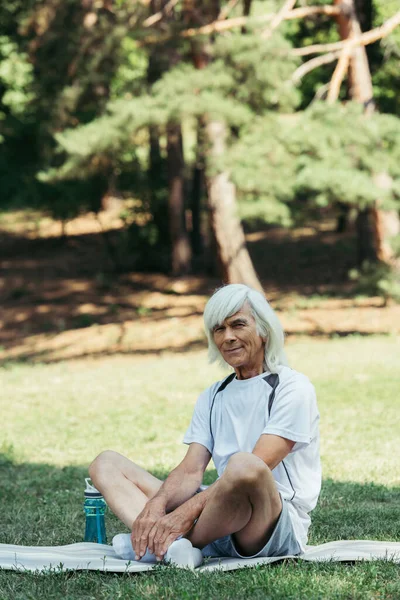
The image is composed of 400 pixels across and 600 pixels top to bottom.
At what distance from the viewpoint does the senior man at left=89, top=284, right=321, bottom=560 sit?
13.0ft

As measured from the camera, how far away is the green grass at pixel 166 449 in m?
3.82

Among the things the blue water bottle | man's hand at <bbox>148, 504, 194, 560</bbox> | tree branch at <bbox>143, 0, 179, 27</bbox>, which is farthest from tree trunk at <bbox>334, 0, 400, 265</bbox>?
man's hand at <bbox>148, 504, 194, 560</bbox>

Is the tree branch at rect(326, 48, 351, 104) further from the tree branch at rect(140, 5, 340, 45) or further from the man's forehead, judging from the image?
the man's forehead

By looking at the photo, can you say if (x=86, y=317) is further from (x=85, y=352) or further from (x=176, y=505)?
(x=176, y=505)

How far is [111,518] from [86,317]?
1584cm

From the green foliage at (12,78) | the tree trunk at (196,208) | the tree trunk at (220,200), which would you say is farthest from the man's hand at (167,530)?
the green foliage at (12,78)

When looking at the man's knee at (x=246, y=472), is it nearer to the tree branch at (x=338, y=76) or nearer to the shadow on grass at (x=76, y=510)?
the shadow on grass at (x=76, y=510)

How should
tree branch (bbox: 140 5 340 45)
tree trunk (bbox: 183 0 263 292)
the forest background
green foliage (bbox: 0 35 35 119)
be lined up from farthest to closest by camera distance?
green foliage (bbox: 0 35 35 119), tree trunk (bbox: 183 0 263 292), tree branch (bbox: 140 5 340 45), the forest background

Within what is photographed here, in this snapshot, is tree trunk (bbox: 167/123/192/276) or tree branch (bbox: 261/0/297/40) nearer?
tree branch (bbox: 261/0/297/40)

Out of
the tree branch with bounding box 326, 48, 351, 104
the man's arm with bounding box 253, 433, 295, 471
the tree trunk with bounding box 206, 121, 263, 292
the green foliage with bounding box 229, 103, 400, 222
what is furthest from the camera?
the tree trunk with bounding box 206, 121, 263, 292

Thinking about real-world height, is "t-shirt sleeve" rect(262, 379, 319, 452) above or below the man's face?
below

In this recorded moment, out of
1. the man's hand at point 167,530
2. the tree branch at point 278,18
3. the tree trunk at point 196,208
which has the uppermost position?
the tree branch at point 278,18

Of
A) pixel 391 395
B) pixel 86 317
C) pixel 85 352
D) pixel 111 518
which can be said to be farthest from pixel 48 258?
pixel 111 518

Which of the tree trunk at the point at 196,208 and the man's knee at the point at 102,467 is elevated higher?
the tree trunk at the point at 196,208
